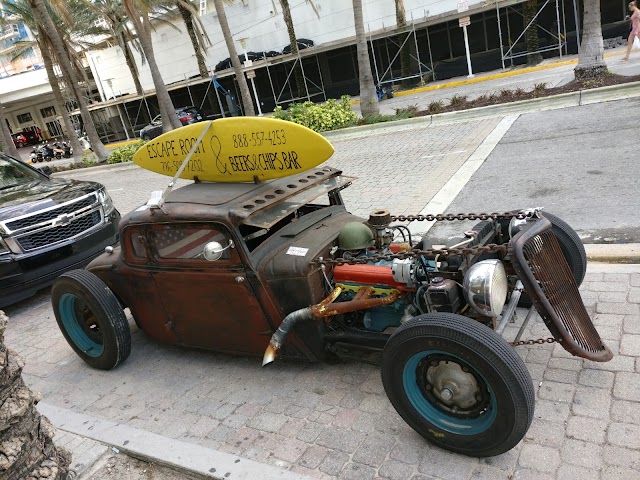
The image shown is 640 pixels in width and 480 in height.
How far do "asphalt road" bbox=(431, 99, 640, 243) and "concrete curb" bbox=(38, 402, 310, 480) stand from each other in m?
3.90

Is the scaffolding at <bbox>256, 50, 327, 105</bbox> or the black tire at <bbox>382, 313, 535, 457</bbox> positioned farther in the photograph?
the scaffolding at <bbox>256, 50, 327, 105</bbox>

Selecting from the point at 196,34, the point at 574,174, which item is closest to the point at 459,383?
the point at 574,174

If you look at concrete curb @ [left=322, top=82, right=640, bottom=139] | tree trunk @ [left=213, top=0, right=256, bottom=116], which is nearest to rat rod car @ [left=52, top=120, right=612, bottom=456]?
concrete curb @ [left=322, top=82, right=640, bottom=139]

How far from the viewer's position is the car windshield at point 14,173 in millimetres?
7750

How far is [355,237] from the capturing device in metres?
3.80

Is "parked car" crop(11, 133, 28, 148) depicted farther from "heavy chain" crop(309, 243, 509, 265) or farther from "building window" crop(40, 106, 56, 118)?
"heavy chain" crop(309, 243, 509, 265)

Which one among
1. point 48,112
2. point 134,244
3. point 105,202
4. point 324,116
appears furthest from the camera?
point 48,112

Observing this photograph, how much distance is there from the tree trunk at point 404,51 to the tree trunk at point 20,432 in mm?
24374

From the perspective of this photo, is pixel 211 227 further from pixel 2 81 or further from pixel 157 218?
pixel 2 81

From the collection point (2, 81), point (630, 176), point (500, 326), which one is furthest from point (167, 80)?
point (500, 326)

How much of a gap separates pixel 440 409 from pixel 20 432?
2245 millimetres

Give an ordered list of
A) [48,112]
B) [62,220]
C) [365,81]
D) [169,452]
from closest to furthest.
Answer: [169,452] → [62,220] → [365,81] → [48,112]

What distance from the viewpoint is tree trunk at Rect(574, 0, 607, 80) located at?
→ 12016mm

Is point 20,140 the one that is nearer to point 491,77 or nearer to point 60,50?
point 60,50
